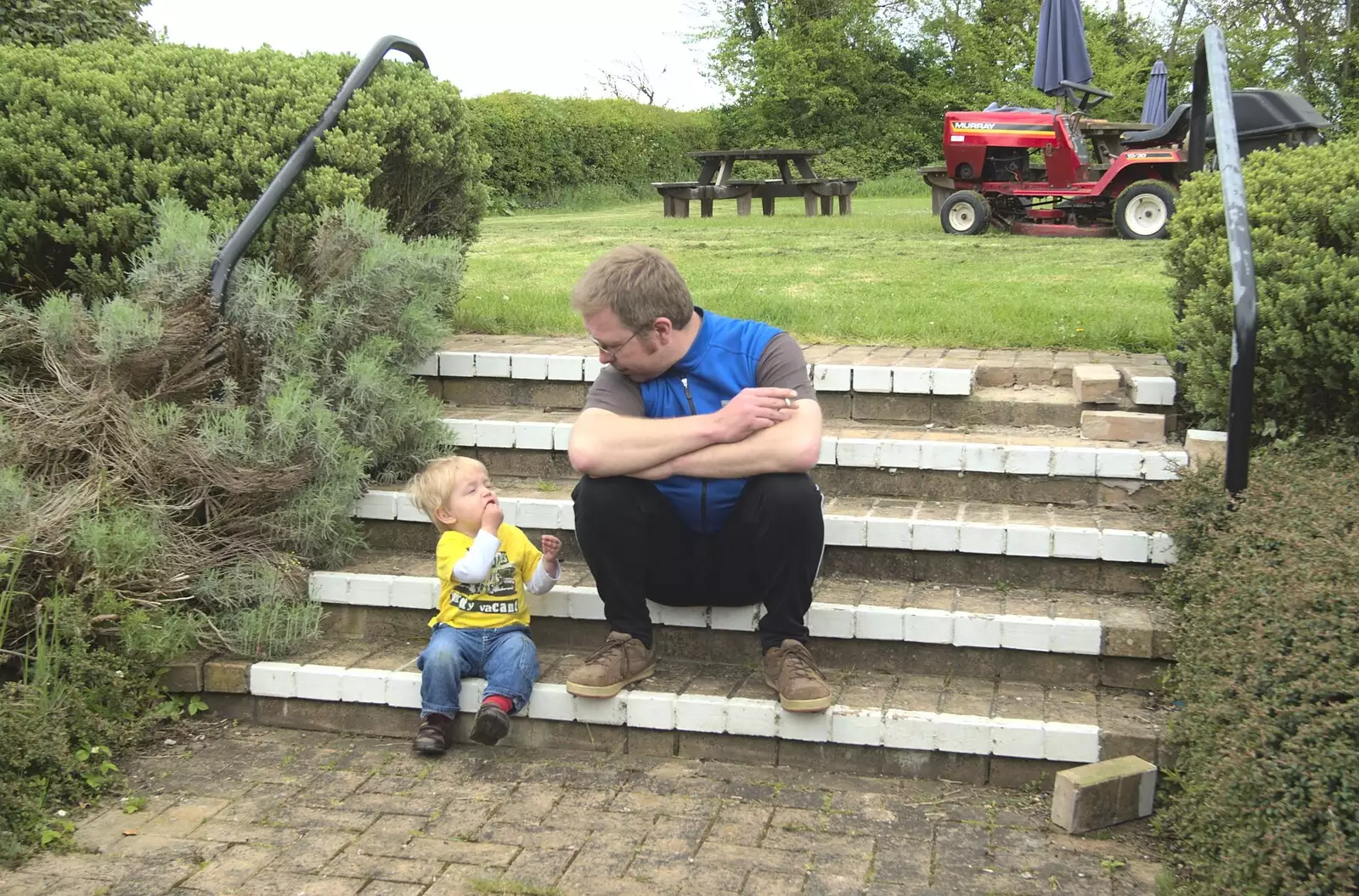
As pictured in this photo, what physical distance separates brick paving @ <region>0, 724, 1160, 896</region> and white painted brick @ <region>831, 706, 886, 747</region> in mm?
107

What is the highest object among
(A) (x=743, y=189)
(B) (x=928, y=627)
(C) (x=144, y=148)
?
(A) (x=743, y=189)

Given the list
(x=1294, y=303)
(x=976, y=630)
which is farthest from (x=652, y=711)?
(x=1294, y=303)

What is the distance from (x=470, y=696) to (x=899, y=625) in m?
1.26

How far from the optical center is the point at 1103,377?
14.6 feet

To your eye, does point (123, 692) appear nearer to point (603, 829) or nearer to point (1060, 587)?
point (603, 829)

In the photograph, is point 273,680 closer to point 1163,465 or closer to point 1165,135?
point 1163,465

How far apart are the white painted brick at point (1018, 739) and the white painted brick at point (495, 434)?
2.17 metres

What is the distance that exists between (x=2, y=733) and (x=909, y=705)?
235 centimetres

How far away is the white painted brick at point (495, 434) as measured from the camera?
4625mm

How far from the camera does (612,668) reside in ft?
11.4

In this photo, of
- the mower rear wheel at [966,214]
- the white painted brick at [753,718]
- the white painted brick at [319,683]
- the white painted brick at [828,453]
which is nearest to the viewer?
the white painted brick at [753,718]

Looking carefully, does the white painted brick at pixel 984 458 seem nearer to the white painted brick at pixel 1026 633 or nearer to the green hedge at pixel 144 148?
the white painted brick at pixel 1026 633

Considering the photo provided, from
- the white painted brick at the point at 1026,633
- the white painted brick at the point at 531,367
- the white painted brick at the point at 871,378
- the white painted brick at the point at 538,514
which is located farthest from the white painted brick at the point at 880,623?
the white painted brick at the point at 531,367

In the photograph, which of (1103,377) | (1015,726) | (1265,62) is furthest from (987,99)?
(1015,726)
